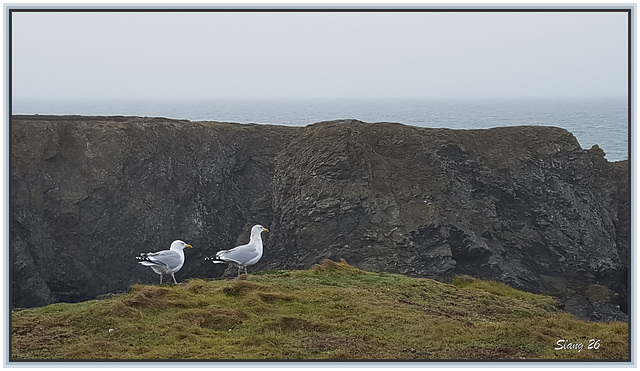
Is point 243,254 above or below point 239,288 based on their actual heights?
above

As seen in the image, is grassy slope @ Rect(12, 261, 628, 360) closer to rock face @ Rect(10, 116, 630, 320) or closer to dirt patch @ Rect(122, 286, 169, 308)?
dirt patch @ Rect(122, 286, 169, 308)

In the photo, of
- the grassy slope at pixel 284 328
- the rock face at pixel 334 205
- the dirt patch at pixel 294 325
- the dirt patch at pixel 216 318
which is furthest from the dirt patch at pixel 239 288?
the rock face at pixel 334 205

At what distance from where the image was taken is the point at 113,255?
3256cm

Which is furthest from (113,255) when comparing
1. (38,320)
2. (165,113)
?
(38,320)

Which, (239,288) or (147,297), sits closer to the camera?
(147,297)

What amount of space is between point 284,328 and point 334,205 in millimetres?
16949

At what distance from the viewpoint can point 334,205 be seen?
29438 millimetres

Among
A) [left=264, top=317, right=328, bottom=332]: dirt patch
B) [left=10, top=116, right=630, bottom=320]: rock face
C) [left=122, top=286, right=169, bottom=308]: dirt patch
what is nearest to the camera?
[left=264, top=317, right=328, bottom=332]: dirt patch

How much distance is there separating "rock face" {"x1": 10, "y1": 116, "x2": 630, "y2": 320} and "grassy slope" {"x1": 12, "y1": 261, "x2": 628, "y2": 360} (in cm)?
1229

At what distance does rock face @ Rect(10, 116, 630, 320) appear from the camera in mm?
27953

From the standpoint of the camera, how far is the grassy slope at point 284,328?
→ 11.6 m

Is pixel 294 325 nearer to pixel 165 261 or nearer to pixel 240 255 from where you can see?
pixel 240 255

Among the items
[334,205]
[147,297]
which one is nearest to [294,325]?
[147,297]

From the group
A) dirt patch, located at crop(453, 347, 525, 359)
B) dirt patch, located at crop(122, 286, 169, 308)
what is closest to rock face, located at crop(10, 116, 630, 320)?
dirt patch, located at crop(122, 286, 169, 308)
